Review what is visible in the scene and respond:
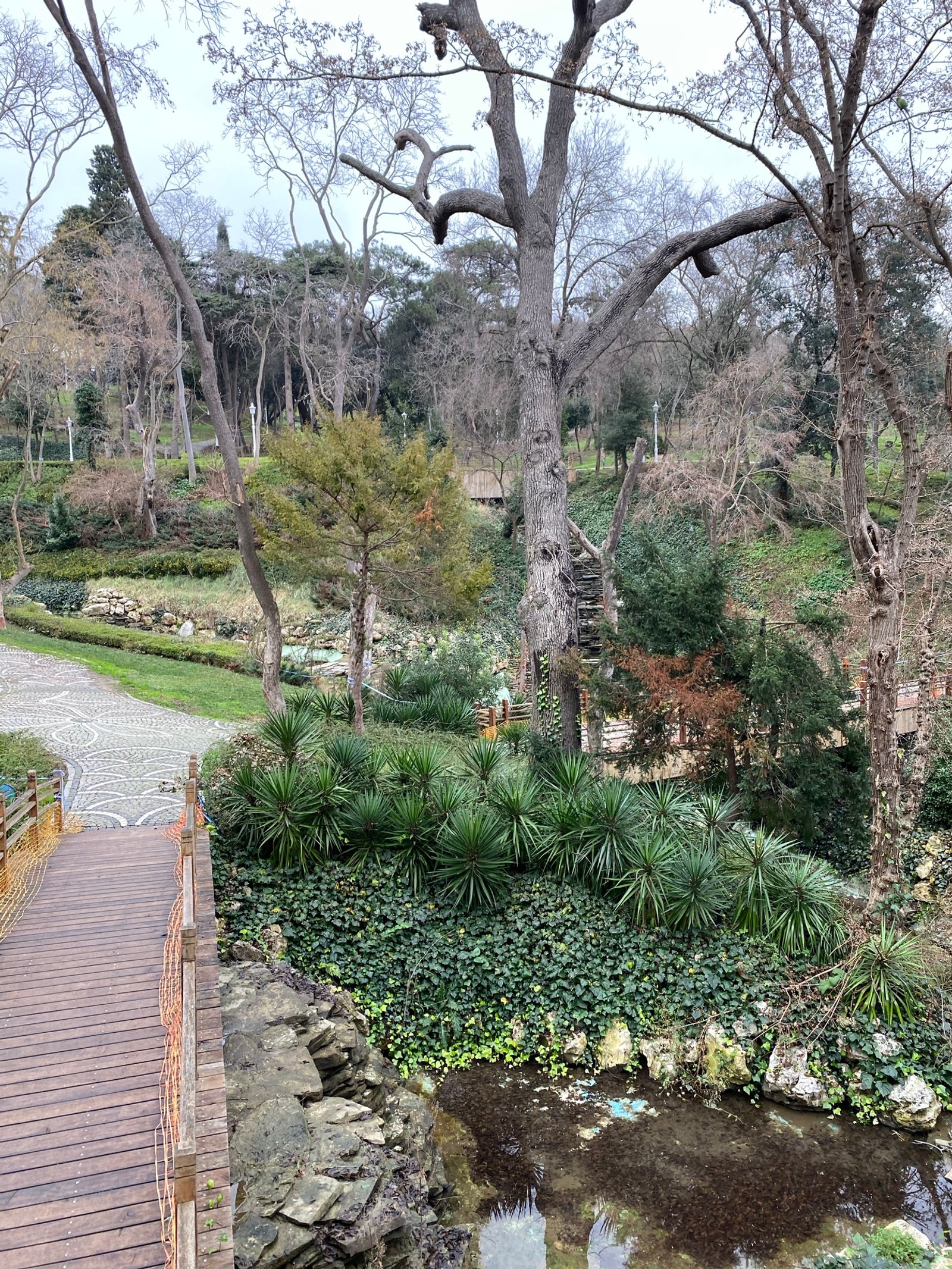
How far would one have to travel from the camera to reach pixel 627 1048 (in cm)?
784

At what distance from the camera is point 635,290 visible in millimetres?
11398

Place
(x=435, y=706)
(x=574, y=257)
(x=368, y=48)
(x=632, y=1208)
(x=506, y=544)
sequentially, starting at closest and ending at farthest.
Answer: (x=632, y=1208)
(x=368, y=48)
(x=435, y=706)
(x=574, y=257)
(x=506, y=544)

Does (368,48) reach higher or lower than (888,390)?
higher

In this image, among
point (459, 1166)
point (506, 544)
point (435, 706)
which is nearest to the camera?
point (459, 1166)

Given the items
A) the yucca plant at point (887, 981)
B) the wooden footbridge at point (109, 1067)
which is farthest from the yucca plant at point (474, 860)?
the yucca plant at point (887, 981)

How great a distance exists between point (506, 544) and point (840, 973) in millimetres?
23026

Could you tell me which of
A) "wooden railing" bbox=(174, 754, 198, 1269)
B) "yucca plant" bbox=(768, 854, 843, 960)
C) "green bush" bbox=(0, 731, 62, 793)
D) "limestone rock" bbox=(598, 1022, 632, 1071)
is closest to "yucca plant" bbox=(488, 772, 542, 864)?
"limestone rock" bbox=(598, 1022, 632, 1071)

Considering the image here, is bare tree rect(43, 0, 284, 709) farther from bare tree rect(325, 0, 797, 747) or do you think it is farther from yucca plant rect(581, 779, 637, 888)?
yucca plant rect(581, 779, 637, 888)

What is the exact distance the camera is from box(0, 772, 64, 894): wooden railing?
7180 millimetres

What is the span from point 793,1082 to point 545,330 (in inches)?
400

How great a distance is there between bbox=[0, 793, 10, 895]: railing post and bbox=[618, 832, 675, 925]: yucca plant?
20.6ft

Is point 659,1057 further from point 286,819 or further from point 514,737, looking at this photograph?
point 514,737

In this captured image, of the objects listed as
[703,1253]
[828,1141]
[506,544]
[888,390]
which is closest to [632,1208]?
[703,1253]

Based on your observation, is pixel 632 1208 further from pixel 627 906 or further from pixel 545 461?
pixel 545 461
